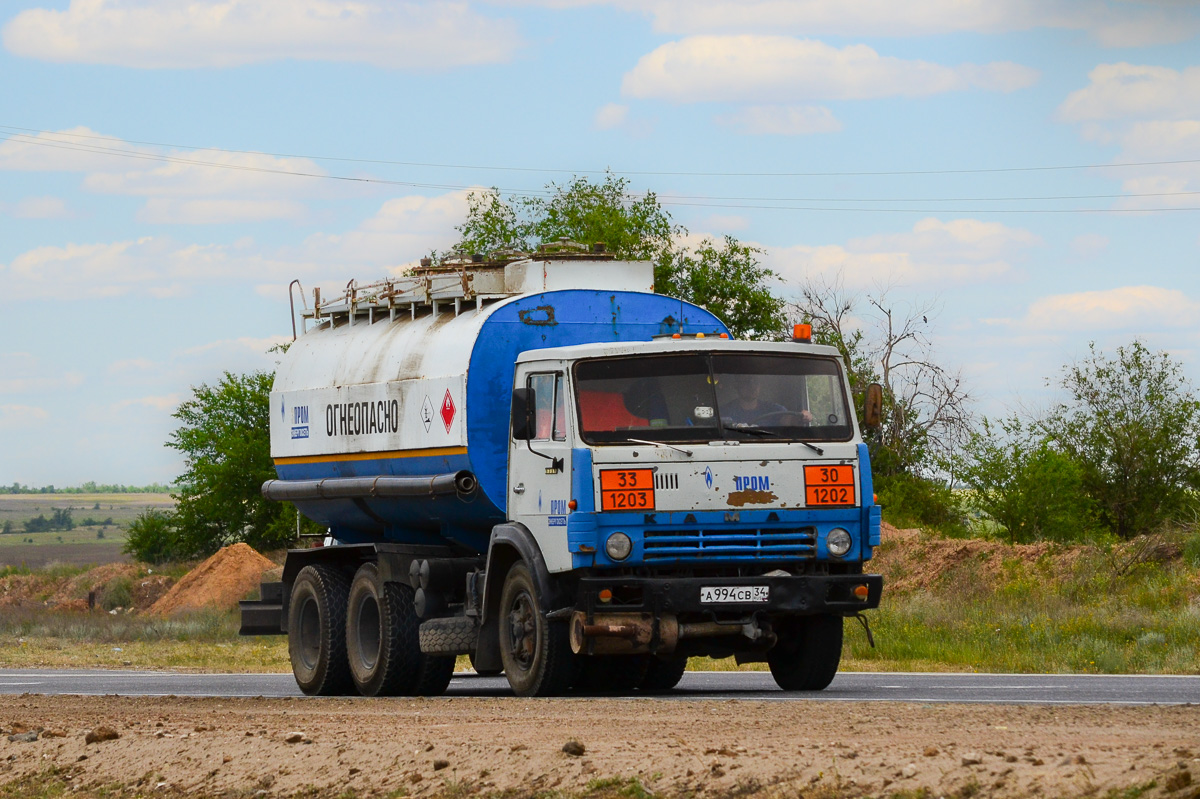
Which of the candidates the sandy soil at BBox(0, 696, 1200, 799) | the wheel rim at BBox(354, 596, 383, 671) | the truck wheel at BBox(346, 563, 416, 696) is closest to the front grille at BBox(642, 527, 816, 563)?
the sandy soil at BBox(0, 696, 1200, 799)

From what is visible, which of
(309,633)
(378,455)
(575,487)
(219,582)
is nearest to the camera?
(575,487)

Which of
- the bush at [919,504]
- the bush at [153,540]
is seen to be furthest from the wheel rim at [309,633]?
the bush at [153,540]

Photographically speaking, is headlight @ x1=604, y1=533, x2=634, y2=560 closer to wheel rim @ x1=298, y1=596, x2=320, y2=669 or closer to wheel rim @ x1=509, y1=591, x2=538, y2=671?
wheel rim @ x1=509, y1=591, x2=538, y2=671

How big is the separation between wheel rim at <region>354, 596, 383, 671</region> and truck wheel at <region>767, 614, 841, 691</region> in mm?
4503

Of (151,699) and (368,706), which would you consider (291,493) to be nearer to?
(151,699)

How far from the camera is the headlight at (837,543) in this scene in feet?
45.3

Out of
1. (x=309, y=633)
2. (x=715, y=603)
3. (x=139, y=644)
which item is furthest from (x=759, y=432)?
(x=139, y=644)

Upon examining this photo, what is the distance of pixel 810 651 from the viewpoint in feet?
48.3

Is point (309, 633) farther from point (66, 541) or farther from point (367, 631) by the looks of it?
point (66, 541)

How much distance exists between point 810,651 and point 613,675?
2.06m

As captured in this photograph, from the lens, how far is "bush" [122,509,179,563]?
59.5 metres

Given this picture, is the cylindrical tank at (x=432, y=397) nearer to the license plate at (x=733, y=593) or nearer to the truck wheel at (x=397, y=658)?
the truck wheel at (x=397, y=658)

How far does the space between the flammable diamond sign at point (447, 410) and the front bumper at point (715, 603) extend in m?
2.71

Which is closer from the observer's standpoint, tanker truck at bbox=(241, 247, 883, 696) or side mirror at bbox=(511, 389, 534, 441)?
tanker truck at bbox=(241, 247, 883, 696)
